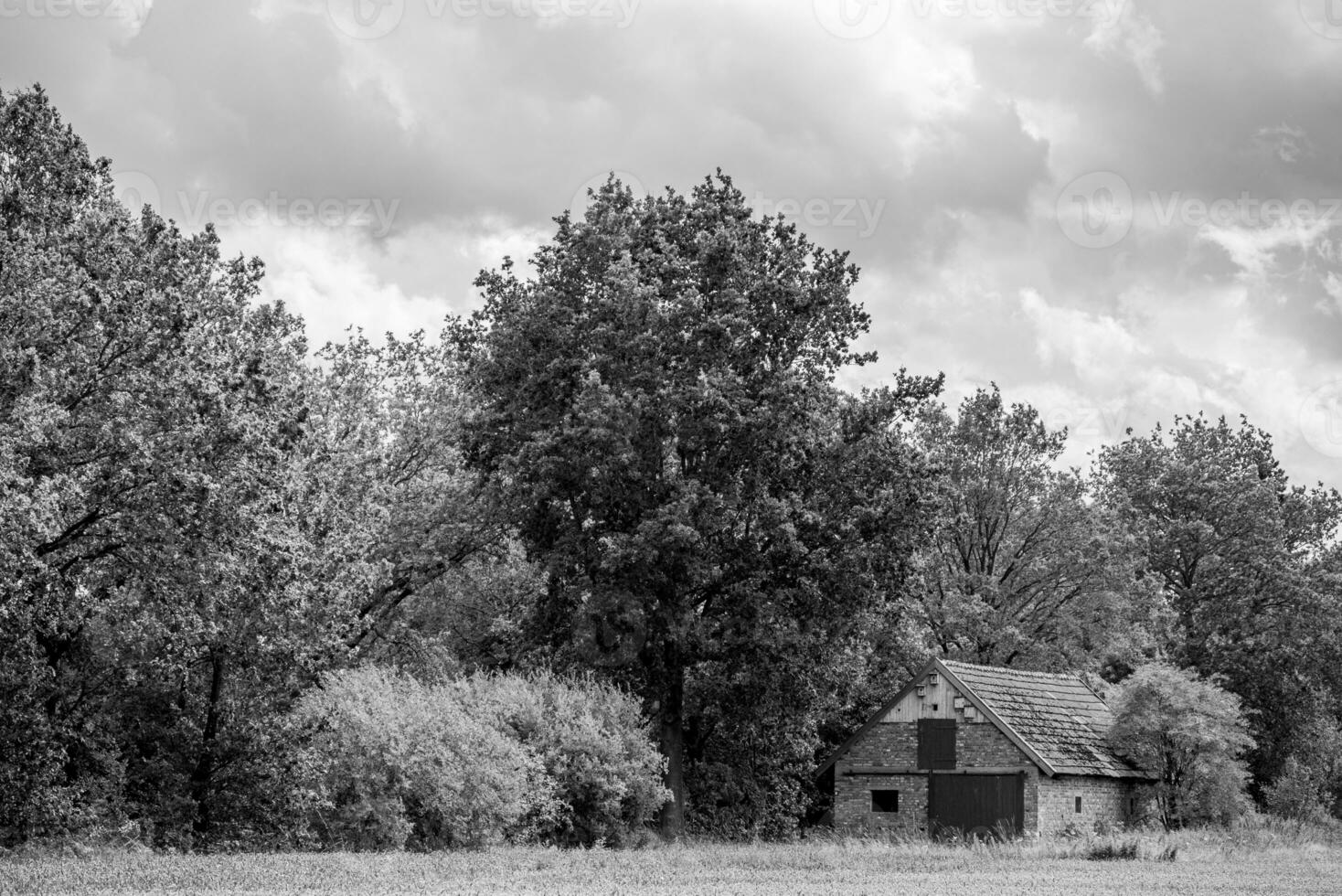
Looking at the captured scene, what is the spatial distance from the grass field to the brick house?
20.1 ft

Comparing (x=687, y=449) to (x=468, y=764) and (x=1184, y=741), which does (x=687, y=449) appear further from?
(x=1184, y=741)

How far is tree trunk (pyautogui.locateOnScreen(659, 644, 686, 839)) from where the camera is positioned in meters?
37.6

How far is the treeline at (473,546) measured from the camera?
2572 centimetres

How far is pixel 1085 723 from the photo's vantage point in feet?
147

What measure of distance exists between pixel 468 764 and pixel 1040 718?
2185 centimetres

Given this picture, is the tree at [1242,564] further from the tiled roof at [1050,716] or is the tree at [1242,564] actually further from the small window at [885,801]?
the small window at [885,801]

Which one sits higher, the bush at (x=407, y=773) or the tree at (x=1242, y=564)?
the tree at (x=1242, y=564)

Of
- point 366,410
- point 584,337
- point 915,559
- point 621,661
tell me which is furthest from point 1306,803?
point 366,410

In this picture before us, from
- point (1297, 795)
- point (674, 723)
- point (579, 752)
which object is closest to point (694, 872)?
point (579, 752)

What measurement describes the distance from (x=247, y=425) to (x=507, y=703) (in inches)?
361

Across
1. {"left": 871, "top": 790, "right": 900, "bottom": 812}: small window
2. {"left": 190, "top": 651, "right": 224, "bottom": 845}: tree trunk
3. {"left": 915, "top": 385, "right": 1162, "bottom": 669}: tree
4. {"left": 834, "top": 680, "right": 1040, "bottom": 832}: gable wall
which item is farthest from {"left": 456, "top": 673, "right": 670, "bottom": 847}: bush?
{"left": 915, "top": 385, "right": 1162, "bottom": 669}: tree

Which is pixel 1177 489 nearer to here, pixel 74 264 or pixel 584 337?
pixel 584 337

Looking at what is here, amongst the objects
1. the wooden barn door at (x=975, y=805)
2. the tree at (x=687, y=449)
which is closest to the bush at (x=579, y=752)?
the tree at (x=687, y=449)

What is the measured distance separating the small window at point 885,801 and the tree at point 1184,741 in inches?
308
